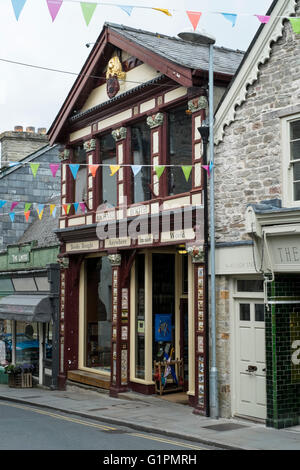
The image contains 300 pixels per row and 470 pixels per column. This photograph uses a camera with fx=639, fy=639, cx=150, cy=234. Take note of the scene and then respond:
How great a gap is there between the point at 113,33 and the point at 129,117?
2551 millimetres

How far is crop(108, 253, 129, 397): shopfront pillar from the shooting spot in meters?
17.9

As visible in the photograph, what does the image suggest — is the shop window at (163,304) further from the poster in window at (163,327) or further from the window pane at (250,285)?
the window pane at (250,285)

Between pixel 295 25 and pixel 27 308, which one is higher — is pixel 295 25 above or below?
above

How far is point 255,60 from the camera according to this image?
542 inches

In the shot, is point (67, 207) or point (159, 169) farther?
point (67, 207)

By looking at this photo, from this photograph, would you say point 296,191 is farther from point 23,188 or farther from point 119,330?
point 23,188

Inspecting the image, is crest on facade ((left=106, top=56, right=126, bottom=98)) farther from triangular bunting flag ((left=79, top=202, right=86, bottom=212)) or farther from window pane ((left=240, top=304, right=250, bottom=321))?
window pane ((left=240, top=304, right=250, bottom=321))

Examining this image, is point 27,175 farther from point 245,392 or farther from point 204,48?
point 245,392

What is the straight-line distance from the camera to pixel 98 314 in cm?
2034

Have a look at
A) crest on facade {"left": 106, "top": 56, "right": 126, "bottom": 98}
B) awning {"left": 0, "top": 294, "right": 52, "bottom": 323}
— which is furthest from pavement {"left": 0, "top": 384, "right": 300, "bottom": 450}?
crest on facade {"left": 106, "top": 56, "right": 126, "bottom": 98}

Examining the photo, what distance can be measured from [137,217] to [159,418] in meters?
5.38

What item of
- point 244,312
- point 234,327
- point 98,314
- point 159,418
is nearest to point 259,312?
point 244,312

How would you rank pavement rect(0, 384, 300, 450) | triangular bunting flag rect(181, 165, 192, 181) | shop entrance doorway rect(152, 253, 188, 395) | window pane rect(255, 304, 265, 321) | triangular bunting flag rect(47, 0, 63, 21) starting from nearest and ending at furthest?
triangular bunting flag rect(47, 0, 63, 21) < pavement rect(0, 384, 300, 450) < window pane rect(255, 304, 265, 321) < triangular bunting flag rect(181, 165, 192, 181) < shop entrance doorway rect(152, 253, 188, 395)
